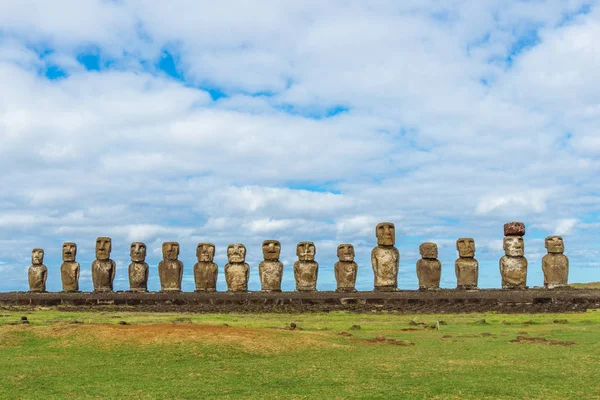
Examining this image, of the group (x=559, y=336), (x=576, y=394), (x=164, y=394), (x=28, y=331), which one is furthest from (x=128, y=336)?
(x=559, y=336)

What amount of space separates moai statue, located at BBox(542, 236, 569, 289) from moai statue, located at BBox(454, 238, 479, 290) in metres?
2.38

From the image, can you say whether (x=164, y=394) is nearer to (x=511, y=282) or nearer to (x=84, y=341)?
(x=84, y=341)

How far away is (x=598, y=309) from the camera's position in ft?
61.6

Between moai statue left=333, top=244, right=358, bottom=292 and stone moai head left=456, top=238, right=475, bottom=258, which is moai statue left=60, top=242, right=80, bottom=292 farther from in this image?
Answer: stone moai head left=456, top=238, right=475, bottom=258

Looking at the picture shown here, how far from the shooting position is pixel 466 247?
2409 centimetres

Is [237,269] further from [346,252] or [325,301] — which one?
[325,301]

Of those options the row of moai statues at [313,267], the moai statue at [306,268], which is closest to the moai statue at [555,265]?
the row of moai statues at [313,267]

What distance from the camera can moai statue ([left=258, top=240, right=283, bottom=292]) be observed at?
24.8 metres

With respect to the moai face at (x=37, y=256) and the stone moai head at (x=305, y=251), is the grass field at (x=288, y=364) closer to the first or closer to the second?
the stone moai head at (x=305, y=251)

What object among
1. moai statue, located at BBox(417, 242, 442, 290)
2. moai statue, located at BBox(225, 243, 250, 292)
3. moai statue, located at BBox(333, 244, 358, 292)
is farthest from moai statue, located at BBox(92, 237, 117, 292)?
moai statue, located at BBox(417, 242, 442, 290)

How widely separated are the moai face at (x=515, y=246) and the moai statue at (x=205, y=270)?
1086 cm

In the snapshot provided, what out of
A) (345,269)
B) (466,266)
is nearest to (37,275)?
(345,269)

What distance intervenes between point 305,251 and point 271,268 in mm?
1458

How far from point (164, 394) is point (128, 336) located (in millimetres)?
3419
